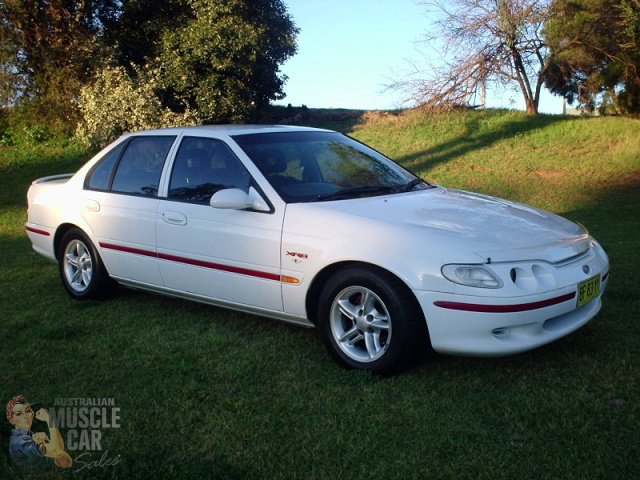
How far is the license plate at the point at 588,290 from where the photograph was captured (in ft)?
13.7

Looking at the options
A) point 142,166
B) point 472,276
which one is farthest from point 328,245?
point 142,166

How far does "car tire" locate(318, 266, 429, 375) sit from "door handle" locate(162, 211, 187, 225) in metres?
1.36

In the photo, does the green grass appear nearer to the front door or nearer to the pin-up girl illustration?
the pin-up girl illustration

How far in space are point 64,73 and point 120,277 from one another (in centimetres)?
1222

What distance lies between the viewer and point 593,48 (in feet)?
63.7

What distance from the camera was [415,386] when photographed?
4035mm

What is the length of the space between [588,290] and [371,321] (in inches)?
54.0

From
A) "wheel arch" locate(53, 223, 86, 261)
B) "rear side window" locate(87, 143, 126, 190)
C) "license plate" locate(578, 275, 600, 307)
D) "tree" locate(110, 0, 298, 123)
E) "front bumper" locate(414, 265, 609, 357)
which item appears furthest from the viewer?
"tree" locate(110, 0, 298, 123)

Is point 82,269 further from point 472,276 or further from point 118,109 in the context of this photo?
point 118,109

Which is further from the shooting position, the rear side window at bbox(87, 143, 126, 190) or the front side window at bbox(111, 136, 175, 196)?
the rear side window at bbox(87, 143, 126, 190)

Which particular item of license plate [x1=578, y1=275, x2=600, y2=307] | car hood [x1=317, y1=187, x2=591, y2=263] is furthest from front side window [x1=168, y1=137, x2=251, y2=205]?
license plate [x1=578, y1=275, x2=600, y2=307]

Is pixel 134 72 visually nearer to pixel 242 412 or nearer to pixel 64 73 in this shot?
pixel 64 73

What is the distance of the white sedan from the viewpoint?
12.9 feet

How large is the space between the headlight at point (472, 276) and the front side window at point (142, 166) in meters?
2.62
